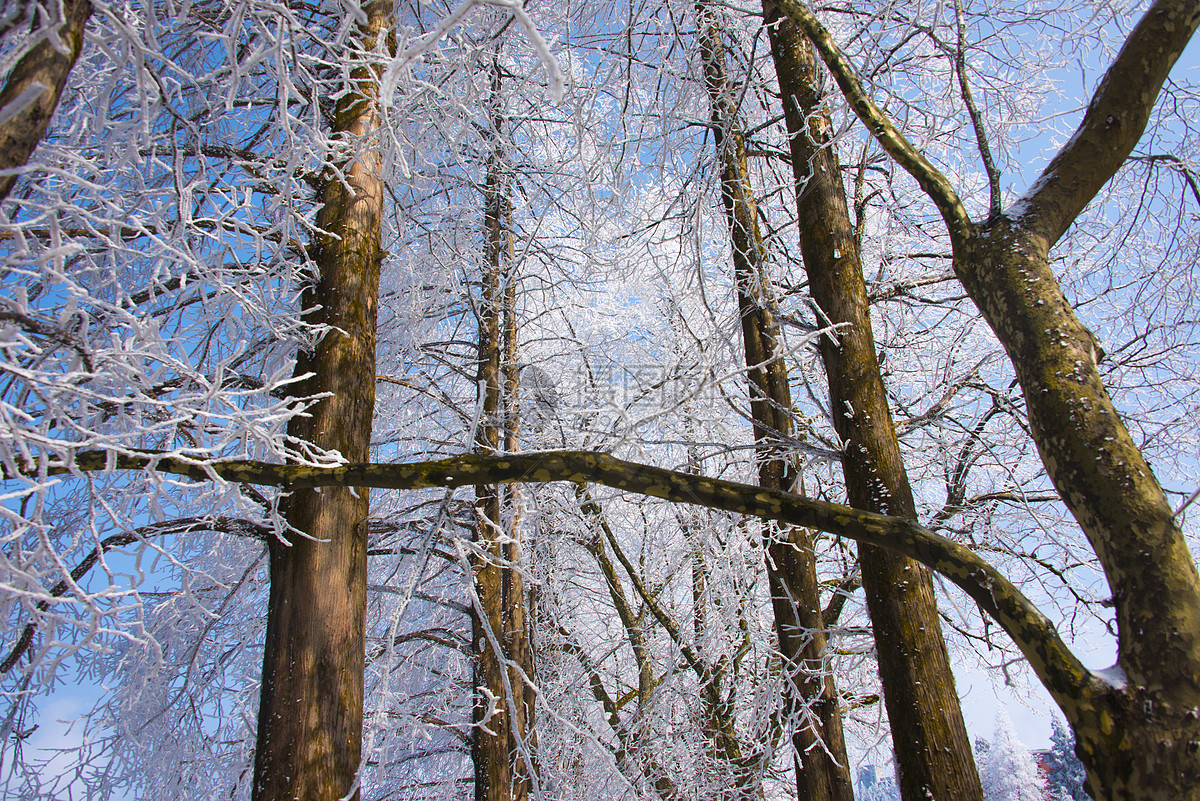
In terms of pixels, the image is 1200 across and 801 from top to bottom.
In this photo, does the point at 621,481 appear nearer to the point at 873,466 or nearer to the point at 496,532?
the point at 873,466

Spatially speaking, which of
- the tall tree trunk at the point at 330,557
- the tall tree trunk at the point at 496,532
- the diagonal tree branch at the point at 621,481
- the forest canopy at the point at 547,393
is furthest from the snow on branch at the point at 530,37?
the tall tree trunk at the point at 496,532

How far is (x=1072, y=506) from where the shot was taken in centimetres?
161

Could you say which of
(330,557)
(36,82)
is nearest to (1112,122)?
(36,82)

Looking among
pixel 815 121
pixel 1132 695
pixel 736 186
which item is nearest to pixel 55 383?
pixel 1132 695

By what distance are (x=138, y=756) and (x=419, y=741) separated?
12.7ft

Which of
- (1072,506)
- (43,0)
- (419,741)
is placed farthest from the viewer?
(419,741)

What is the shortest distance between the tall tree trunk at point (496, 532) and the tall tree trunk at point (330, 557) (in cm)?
162

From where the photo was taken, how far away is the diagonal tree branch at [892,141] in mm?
1930

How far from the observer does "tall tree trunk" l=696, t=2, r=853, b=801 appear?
3730mm

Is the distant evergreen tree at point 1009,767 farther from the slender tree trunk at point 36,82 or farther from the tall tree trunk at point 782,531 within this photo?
the slender tree trunk at point 36,82

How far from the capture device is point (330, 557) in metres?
2.46

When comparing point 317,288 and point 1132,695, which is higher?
point 317,288

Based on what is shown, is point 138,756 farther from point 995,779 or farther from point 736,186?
point 995,779

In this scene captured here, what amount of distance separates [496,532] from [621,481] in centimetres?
318
